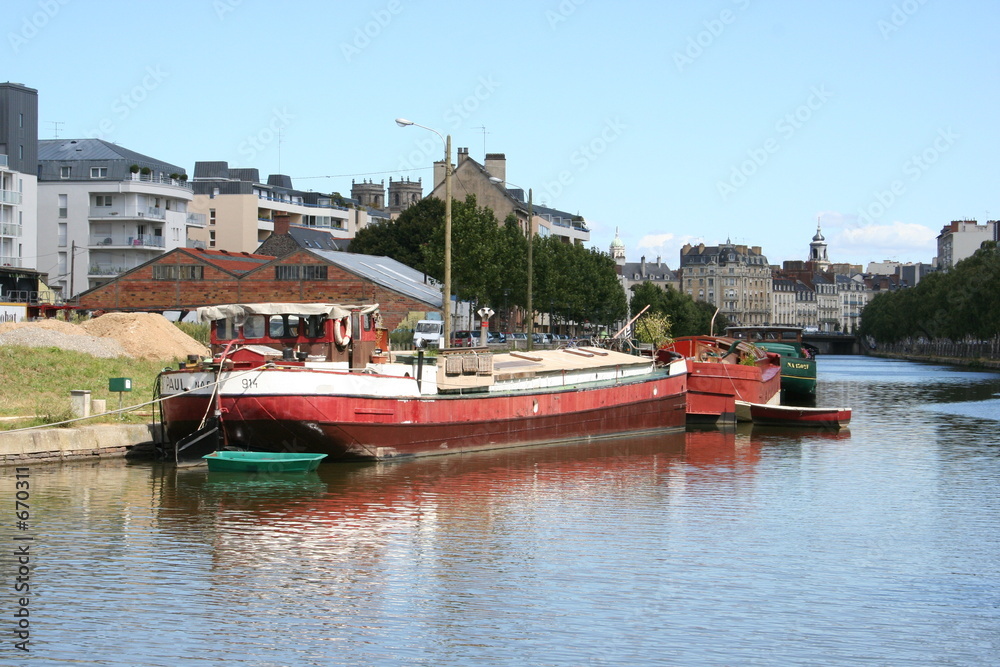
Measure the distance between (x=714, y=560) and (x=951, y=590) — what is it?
3.83 metres

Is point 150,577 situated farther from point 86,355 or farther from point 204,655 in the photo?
point 86,355

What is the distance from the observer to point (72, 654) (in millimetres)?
14297

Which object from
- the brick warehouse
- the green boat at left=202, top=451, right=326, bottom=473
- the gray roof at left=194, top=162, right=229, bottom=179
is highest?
the gray roof at left=194, top=162, right=229, bottom=179

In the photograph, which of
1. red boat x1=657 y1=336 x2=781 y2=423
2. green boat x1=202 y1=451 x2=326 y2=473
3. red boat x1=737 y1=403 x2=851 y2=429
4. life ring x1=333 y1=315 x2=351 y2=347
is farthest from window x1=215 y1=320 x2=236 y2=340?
red boat x1=737 y1=403 x2=851 y2=429

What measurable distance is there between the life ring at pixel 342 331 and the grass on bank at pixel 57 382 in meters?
6.18

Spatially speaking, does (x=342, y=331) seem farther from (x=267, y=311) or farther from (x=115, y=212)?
(x=115, y=212)

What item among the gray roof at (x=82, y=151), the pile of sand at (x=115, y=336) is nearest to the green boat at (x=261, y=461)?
the pile of sand at (x=115, y=336)

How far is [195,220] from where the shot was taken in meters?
123

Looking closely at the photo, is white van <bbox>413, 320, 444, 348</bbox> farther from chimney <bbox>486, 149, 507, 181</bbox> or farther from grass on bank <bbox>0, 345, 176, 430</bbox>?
chimney <bbox>486, 149, 507, 181</bbox>

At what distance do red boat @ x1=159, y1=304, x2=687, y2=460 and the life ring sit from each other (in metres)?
0.03

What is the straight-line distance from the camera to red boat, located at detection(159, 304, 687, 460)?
28.4 metres

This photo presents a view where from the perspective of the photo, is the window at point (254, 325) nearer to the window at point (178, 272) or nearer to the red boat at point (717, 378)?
the red boat at point (717, 378)

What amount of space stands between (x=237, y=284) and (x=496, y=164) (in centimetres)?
6170

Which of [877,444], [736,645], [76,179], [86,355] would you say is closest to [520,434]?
[877,444]
